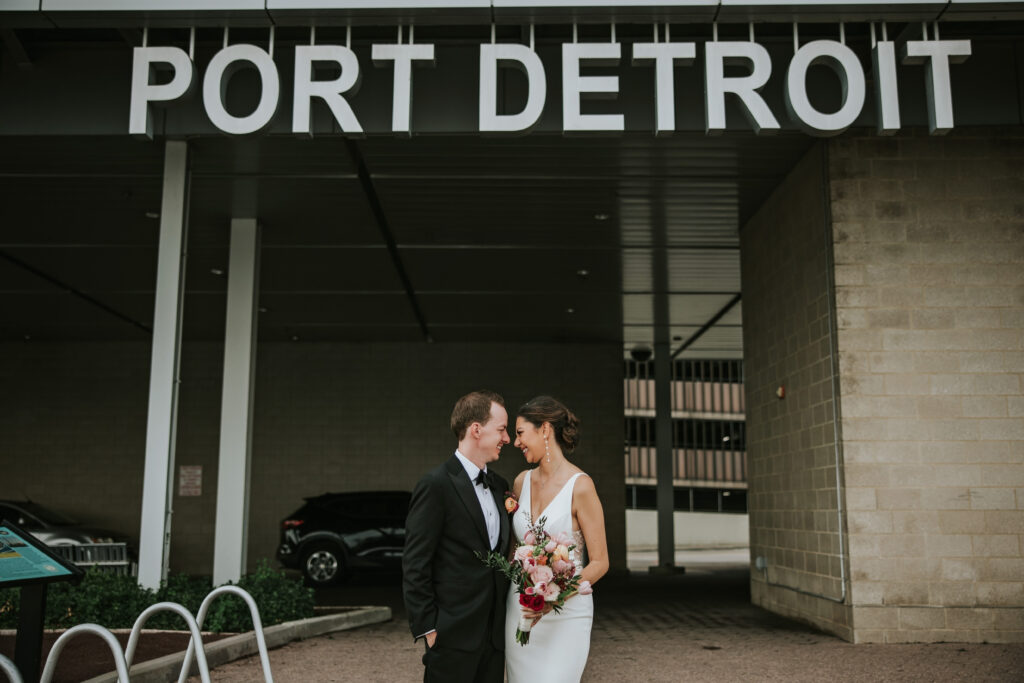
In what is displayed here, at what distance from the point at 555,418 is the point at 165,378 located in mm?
6385

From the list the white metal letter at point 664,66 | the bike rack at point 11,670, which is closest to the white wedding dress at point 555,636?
the bike rack at point 11,670

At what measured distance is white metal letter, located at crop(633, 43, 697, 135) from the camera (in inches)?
302

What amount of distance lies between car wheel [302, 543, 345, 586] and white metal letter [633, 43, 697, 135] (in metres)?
10.8

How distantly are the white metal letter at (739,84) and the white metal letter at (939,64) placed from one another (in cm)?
117

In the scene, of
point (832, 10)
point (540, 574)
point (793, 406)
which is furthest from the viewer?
point (793, 406)

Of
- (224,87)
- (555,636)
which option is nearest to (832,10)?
(224,87)

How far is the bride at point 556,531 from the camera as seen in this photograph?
150 inches

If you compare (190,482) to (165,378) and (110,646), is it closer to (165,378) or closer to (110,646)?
Answer: (165,378)

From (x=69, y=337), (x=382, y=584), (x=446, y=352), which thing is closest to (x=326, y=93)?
(x=382, y=584)

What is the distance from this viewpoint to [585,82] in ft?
25.4

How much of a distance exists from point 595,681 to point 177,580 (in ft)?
15.3

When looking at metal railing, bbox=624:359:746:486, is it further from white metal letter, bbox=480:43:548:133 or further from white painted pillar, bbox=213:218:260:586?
white metal letter, bbox=480:43:548:133

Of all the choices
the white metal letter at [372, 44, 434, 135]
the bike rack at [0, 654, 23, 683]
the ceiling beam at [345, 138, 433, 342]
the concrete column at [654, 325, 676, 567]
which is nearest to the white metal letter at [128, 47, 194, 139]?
the white metal letter at [372, 44, 434, 135]

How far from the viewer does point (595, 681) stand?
A: 6895mm
